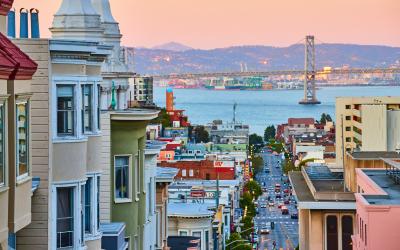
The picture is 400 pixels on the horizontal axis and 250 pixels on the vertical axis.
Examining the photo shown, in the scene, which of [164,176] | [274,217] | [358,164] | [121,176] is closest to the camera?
[121,176]

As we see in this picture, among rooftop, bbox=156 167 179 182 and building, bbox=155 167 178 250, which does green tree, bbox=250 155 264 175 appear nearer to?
rooftop, bbox=156 167 179 182

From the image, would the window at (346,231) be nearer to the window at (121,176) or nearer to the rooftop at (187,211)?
the rooftop at (187,211)

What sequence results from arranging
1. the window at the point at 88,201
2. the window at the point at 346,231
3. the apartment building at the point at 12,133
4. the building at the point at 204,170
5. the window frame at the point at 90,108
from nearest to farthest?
the apartment building at the point at 12,133 < the window frame at the point at 90,108 < the window at the point at 88,201 < the window at the point at 346,231 < the building at the point at 204,170

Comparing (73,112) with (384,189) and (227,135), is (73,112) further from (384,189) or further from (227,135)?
(227,135)

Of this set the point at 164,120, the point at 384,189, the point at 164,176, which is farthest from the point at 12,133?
the point at 164,120

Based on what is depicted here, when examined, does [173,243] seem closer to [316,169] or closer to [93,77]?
[316,169]

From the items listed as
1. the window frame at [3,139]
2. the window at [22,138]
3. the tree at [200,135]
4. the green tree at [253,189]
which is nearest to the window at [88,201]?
the window at [22,138]

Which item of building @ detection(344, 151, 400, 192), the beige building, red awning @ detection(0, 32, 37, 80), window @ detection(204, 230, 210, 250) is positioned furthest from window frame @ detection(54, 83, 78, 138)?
the beige building
